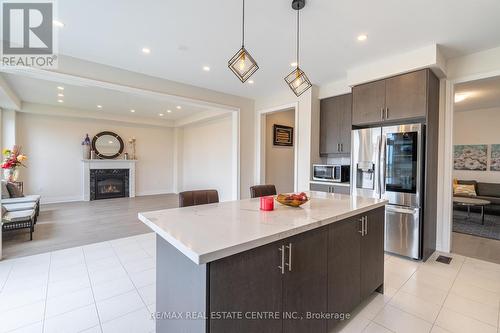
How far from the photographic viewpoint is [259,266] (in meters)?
1.25

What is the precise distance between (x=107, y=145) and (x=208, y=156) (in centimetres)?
338

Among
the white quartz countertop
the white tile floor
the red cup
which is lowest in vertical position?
the white tile floor

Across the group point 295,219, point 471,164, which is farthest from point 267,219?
point 471,164

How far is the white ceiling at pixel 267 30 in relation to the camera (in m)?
2.22

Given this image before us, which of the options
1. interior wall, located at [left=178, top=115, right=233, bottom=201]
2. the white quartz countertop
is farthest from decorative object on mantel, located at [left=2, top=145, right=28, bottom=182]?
the white quartz countertop

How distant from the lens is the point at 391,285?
2482 millimetres

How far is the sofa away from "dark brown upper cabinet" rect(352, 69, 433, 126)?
4.13 meters

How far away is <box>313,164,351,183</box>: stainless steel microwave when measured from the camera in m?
3.96

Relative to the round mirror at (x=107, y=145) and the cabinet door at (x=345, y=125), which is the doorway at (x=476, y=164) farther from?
the round mirror at (x=107, y=145)

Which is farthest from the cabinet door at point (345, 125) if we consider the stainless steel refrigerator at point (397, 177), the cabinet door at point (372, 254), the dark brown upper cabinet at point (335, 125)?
the cabinet door at point (372, 254)

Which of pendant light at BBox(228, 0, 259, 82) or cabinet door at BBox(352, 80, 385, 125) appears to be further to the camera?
cabinet door at BBox(352, 80, 385, 125)

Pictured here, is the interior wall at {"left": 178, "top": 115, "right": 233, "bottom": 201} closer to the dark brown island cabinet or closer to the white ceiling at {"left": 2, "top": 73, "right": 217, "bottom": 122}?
the white ceiling at {"left": 2, "top": 73, "right": 217, "bottom": 122}

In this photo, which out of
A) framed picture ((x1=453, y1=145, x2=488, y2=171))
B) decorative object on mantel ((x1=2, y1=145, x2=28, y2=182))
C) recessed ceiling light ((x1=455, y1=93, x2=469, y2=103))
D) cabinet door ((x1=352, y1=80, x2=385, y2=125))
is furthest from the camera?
framed picture ((x1=453, y1=145, x2=488, y2=171))

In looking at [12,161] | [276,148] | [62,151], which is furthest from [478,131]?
[62,151]
